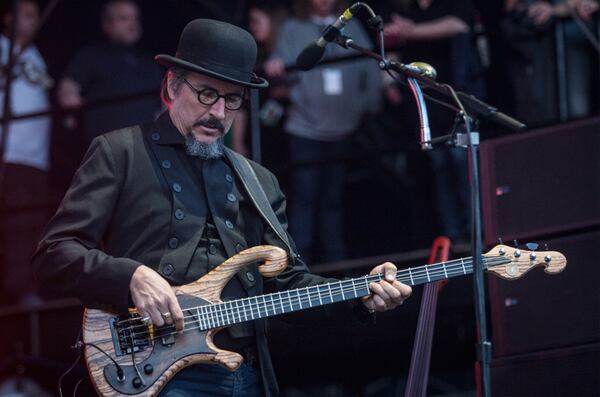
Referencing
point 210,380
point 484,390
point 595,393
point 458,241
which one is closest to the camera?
point 484,390

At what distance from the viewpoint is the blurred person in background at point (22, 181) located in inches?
316

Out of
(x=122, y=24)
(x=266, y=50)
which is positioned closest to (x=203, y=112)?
(x=266, y=50)

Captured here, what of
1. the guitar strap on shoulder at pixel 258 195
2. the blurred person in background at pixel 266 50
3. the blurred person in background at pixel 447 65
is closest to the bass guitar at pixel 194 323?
the guitar strap on shoulder at pixel 258 195

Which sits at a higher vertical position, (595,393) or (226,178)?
(226,178)

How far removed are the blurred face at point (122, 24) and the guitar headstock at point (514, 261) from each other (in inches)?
194

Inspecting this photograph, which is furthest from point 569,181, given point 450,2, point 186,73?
point 450,2

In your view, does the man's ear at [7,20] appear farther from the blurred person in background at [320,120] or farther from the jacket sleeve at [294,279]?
the jacket sleeve at [294,279]

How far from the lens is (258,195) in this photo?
4.45 meters

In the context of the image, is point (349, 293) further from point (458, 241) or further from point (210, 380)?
point (458, 241)

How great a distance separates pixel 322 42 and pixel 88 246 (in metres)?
1.29

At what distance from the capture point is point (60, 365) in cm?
710

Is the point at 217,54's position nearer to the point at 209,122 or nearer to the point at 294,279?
the point at 209,122

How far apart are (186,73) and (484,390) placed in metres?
1.74

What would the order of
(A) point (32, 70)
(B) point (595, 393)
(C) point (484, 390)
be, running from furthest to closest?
1. (A) point (32, 70)
2. (B) point (595, 393)
3. (C) point (484, 390)
